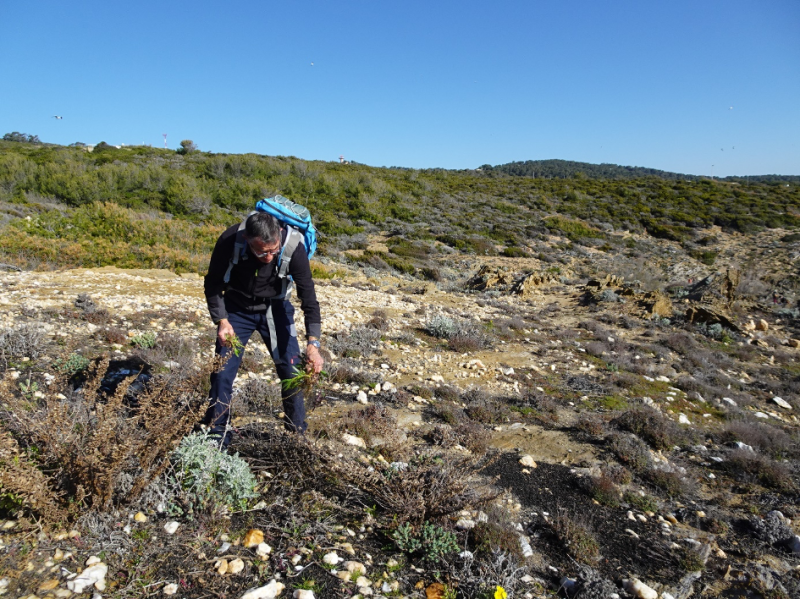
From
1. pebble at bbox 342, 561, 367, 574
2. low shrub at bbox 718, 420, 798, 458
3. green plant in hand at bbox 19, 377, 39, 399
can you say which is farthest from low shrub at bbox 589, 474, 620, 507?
green plant in hand at bbox 19, 377, 39, 399

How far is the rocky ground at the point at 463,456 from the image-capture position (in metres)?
2.24

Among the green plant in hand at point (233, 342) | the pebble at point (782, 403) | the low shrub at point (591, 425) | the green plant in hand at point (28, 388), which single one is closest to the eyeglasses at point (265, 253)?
the green plant in hand at point (233, 342)

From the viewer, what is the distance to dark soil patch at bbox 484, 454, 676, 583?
268 cm

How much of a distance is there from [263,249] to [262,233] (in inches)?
4.4

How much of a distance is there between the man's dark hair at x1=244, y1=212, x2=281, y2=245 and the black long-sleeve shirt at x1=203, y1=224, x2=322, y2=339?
174mm

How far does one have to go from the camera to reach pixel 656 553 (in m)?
2.82

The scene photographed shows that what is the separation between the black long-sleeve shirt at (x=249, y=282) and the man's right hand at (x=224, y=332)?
1.9 inches

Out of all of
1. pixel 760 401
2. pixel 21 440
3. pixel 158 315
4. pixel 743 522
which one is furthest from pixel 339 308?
pixel 760 401

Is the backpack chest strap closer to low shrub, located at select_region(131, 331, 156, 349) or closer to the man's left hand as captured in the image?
the man's left hand

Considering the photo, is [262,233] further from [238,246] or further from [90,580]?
[90,580]

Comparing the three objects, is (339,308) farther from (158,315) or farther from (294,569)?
(294,569)

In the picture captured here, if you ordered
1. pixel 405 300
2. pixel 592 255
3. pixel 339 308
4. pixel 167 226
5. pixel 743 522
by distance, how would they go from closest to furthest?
pixel 743 522 < pixel 339 308 < pixel 405 300 < pixel 167 226 < pixel 592 255

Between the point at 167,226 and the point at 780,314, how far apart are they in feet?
50.9

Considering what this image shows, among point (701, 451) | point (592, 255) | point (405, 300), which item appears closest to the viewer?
point (701, 451)
